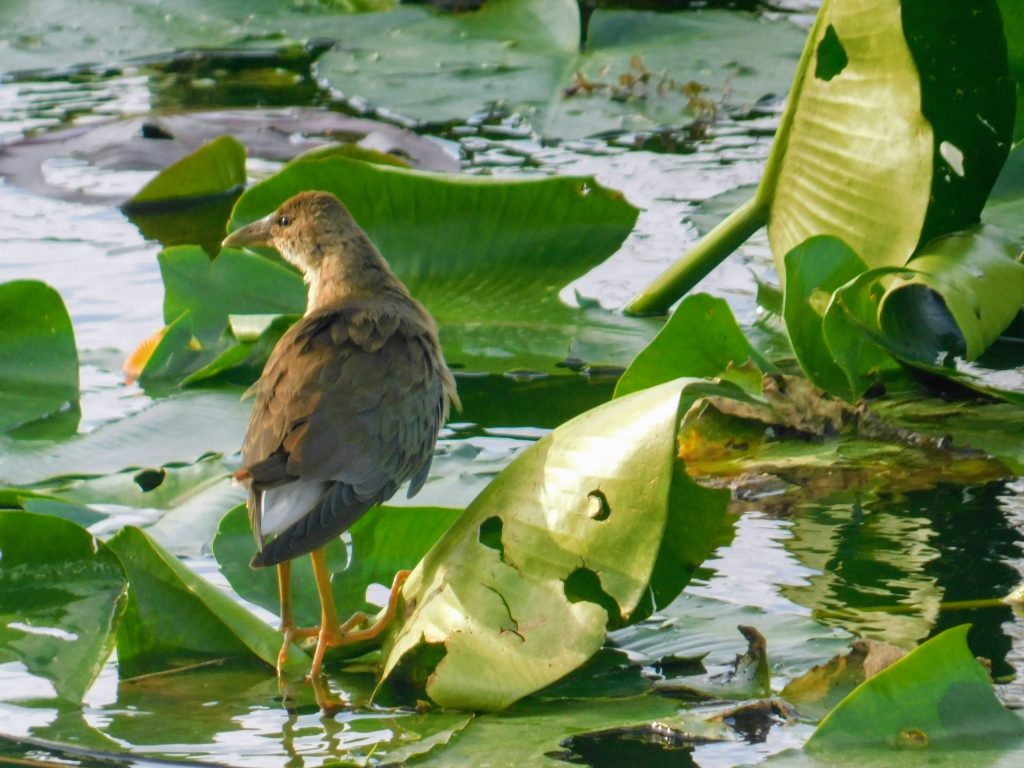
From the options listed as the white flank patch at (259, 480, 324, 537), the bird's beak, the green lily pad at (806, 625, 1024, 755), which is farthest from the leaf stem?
the green lily pad at (806, 625, 1024, 755)

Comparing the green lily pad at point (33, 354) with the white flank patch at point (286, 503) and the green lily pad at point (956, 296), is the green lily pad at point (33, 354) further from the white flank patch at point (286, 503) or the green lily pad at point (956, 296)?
the green lily pad at point (956, 296)

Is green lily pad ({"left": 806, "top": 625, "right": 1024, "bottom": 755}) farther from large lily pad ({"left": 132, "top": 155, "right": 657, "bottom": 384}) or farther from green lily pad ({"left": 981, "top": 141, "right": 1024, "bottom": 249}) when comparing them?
green lily pad ({"left": 981, "top": 141, "right": 1024, "bottom": 249})

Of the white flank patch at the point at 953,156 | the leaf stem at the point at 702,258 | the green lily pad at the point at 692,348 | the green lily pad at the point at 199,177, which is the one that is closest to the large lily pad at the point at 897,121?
the white flank patch at the point at 953,156

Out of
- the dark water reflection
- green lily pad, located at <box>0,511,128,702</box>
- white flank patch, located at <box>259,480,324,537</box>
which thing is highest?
white flank patch, located at <box>259,480,324,537</box>

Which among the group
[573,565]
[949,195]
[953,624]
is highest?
[949,195]

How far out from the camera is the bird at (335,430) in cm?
227

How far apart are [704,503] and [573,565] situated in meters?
0.18

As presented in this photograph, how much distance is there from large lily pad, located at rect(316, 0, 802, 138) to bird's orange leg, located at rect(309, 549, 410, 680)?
270 cm

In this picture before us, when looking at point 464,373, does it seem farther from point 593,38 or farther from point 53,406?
point 593,38

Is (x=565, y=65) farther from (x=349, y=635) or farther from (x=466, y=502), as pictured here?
(x=349, y=635)

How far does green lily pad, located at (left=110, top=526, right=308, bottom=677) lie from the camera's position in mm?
2184

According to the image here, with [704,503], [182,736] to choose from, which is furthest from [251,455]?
[704,503]

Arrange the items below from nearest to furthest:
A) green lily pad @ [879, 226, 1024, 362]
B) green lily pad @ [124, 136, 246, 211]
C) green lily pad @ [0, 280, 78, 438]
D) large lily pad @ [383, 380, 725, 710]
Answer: large lily pad @ [383, 380, 725, 710], green lily pad @ [879, 226, 1024, 362], green lily pad @ [0, 280, 78, 438], green lily pad @ [124, 136, 246, 211]

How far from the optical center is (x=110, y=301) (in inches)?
153
